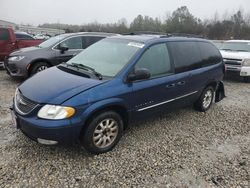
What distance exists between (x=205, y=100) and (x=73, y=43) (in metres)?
4.74

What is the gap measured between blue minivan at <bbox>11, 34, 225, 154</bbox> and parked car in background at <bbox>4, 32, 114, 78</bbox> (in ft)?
11.3

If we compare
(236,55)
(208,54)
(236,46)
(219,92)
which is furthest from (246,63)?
(208,54)

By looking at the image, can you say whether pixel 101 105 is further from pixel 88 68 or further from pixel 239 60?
pixel 239 60

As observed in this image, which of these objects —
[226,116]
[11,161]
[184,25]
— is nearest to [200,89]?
[226,116]

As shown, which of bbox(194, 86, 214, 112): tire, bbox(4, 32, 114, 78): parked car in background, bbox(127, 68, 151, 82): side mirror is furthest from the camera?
bbox(4, 32, 114, 78): parked car in background

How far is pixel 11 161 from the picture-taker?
3277 millimetres

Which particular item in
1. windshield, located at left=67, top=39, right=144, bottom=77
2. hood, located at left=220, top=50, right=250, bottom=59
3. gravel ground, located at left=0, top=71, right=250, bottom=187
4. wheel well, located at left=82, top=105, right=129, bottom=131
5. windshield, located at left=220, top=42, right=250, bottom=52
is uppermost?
windshield, located at left=67, top=39, right=144, bottom=77

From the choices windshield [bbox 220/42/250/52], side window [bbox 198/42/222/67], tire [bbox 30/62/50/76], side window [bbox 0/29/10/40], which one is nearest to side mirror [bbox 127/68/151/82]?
side window [bbox 198/42/222/67]

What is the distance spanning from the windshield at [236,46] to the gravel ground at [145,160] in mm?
6410

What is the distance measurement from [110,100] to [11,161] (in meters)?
1.56

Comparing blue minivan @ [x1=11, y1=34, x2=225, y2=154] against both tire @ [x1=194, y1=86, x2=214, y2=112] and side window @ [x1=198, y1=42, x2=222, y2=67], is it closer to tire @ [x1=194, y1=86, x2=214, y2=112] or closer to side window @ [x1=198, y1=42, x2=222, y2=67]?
side window @ [x1=198, y1=42, x2=222, y2=67]

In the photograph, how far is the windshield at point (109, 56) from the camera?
3.75 metres

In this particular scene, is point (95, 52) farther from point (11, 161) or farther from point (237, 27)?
point (237, 27)

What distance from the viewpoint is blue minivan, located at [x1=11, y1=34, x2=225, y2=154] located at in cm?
307
